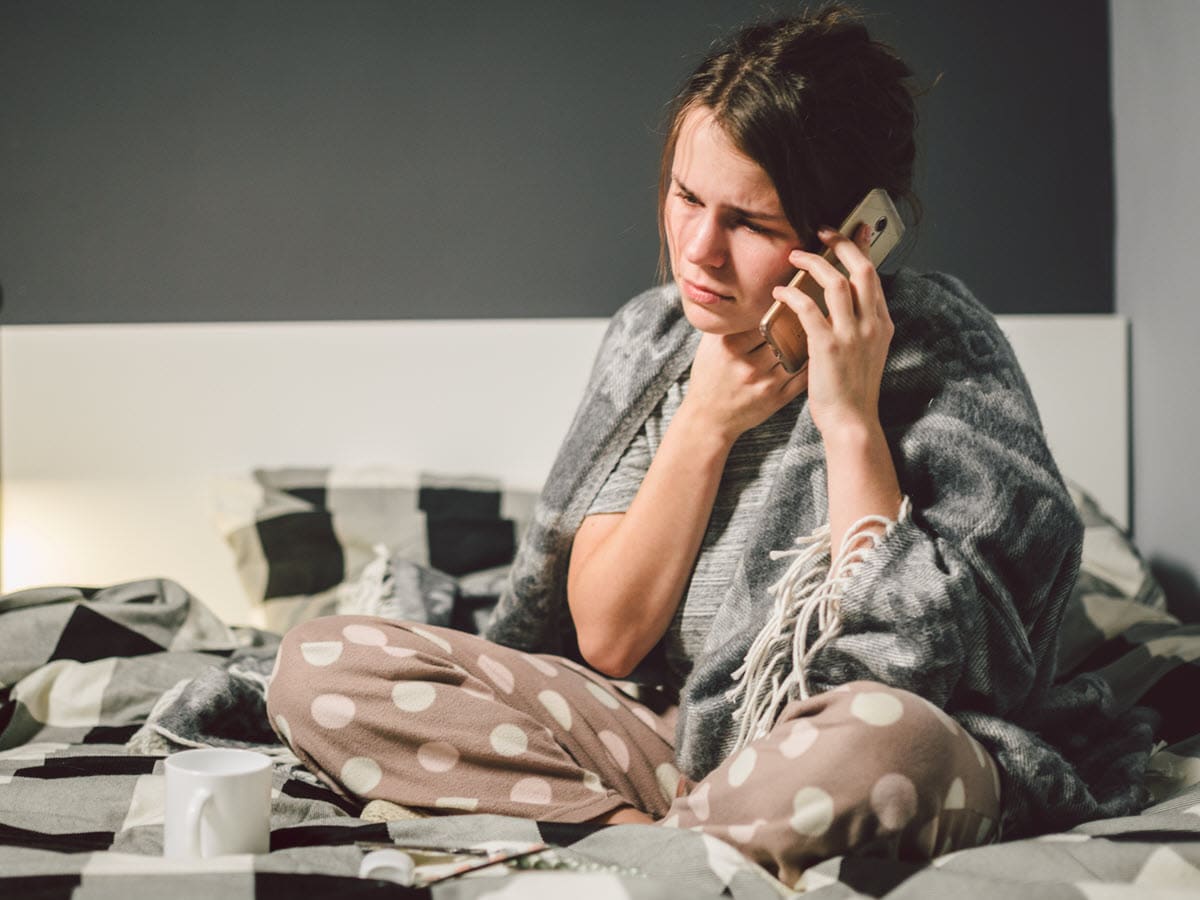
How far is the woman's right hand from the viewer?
1.25 meters

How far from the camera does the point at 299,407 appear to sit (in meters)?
2.19

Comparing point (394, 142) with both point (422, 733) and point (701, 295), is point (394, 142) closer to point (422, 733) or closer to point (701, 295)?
point (701, 295)

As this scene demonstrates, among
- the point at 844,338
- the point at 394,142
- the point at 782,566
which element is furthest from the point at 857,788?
the point at 394,142

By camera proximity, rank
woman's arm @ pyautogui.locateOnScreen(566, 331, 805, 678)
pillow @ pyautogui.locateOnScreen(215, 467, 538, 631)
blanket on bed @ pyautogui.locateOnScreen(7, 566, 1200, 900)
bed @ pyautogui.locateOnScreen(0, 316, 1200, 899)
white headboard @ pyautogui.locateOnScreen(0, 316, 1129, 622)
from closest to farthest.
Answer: blanket on bed @ pyautogui.locateOnScreen(7, 566, 1200, 900) < bed @ pyautogui.locateOnScreen(0, 316, 1200, 899) < woman's arm @ pyautogui.locateOnScreen(566, 331, 805, 678) < pillow @ pyautogui.locateOnScreen(215, 467, 538, 631) < white headboard @ pyautogui.locateOnScreen(0, 316, 1129, 622)

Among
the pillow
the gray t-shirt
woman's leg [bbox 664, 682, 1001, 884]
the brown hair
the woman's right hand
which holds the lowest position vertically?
the pillow

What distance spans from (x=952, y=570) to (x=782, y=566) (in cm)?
19

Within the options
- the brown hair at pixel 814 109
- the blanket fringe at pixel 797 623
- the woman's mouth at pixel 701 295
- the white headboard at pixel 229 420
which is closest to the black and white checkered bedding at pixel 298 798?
the blanket fringe at pixel 797 623

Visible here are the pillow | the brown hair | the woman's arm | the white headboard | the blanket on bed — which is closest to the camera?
the blanket on bed

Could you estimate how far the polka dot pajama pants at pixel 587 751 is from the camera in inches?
35.7

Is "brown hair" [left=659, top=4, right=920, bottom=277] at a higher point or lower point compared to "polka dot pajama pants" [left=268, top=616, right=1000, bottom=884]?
higher

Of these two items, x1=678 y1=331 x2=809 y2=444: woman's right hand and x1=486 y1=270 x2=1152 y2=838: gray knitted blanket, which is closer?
x1=486 y1=270 x2=1152 y2=838: gray knitted blanket

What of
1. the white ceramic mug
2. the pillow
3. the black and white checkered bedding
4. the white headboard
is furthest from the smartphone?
the white headboard

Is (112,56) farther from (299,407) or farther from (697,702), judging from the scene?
(697,702)

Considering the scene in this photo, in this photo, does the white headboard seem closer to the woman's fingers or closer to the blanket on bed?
the blanket on bed
